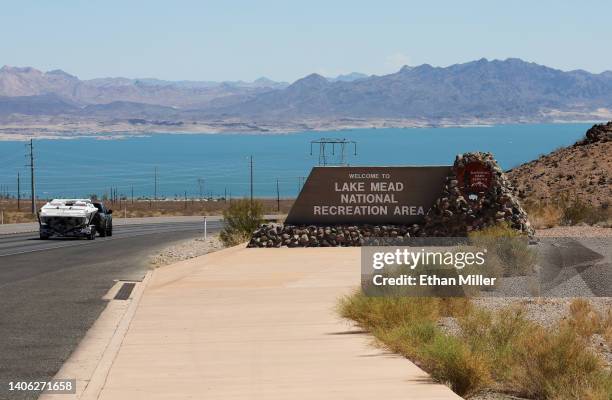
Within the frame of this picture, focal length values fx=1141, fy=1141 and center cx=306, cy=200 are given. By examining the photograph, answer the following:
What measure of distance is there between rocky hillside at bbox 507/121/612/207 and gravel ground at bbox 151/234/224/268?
42.4 feet

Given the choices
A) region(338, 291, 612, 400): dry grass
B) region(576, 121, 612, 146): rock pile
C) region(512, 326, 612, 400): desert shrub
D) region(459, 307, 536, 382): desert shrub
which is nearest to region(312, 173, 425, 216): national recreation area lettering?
region(338, 291, 612, 400): dry grass

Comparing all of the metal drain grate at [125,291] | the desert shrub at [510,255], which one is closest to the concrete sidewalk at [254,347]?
Answer: the metal drain grate at [125,291]

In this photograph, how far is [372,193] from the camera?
3131 cm

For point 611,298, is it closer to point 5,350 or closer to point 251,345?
point 251,345

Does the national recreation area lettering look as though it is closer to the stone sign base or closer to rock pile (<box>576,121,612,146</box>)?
the stone sign base

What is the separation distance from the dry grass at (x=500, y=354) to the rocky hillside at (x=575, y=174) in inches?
1124

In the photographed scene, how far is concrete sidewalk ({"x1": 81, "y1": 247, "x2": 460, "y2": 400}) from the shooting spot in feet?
37.5

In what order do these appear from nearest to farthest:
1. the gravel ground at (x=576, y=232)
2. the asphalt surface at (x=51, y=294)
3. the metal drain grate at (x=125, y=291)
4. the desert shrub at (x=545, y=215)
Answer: the asphalt surface at (x=51, y=294), the metal drain grate at (x=125, y=291), the gravel ground at (x=576, y=232), the desert shrub at (x=545, y=215)

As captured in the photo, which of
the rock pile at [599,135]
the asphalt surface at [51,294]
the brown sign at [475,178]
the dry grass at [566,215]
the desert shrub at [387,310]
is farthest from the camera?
the rock pile at [599,135]

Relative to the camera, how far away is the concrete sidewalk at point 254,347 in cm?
1142

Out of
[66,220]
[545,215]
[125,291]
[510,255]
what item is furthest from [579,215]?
[66,220]

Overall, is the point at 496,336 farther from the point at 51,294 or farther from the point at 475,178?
the point at 475,178

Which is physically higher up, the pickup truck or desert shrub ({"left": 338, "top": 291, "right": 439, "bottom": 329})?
desert shrub ({"left": 338, "top": 291, "right": 439, "bottom": 329})

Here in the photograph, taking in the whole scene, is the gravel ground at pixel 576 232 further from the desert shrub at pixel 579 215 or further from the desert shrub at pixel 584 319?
the desert shrub at pixel 584 319
